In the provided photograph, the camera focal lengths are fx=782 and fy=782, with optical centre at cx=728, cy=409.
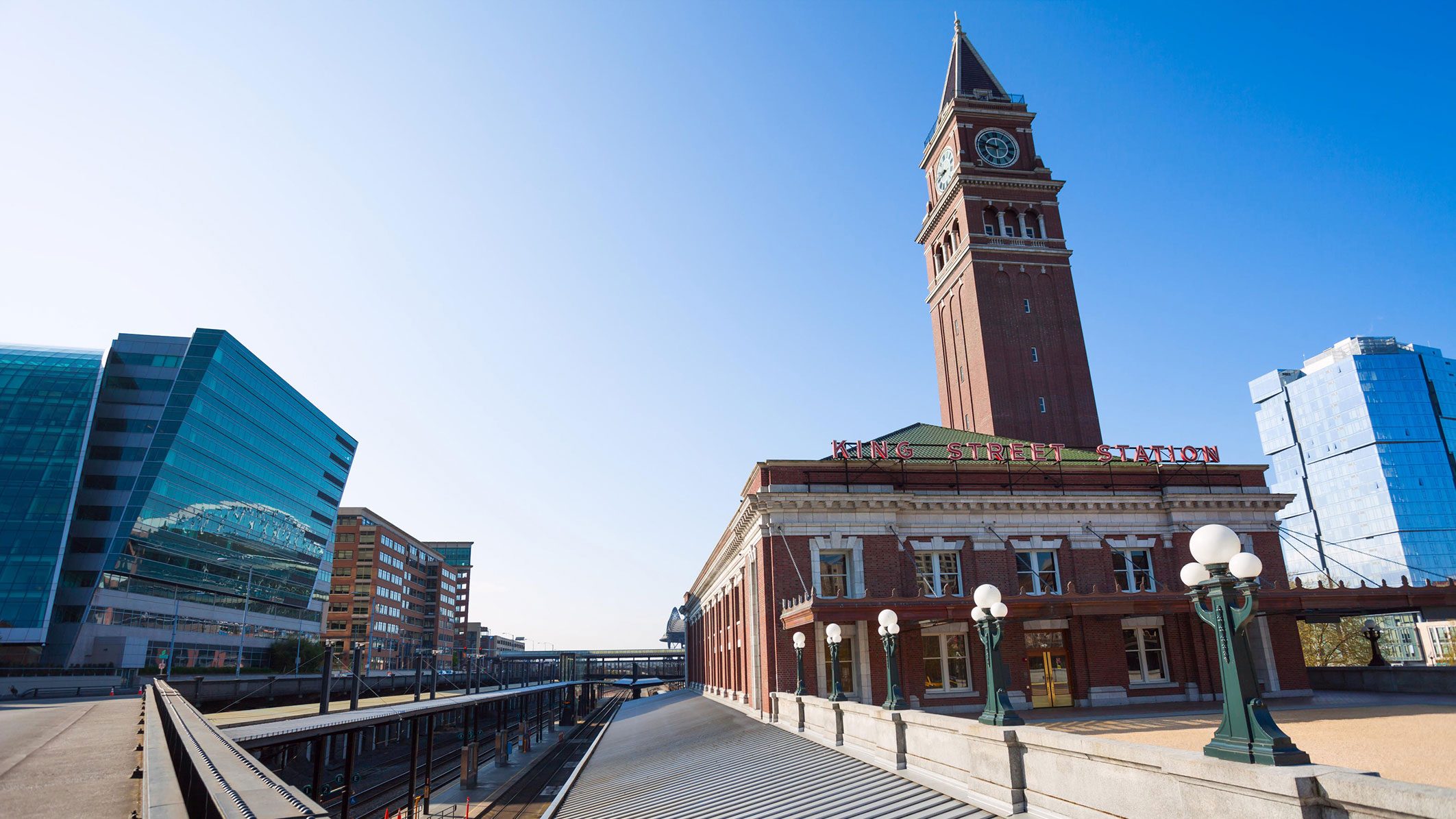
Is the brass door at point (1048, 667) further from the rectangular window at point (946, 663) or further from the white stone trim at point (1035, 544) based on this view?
the white stone trim at point (1035, 544)

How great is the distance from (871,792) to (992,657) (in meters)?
3.55

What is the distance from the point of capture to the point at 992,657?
1504cm

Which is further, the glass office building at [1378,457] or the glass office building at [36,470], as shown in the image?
the glass office building at [1378,457]

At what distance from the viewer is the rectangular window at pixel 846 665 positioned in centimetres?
3494

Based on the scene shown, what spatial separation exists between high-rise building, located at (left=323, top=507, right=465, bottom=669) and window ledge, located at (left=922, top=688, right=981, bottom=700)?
393 feet

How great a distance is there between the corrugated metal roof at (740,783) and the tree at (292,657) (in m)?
85.0

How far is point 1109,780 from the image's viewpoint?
9969 mm

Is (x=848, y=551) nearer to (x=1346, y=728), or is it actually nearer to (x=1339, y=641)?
(x=1346, y=728)

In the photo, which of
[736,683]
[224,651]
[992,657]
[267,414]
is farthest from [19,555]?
[992,657]

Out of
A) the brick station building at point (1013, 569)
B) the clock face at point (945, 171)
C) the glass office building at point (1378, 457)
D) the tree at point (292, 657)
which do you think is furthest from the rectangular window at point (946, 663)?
the glass office building at point (1378, 457)

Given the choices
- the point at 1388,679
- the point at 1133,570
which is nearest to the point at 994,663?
the point at 1133,570

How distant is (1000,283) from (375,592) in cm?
13551

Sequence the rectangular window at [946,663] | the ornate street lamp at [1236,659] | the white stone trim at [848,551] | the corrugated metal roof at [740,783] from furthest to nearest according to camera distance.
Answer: the white stone trim at [848,551] → the rectangular window at [946,663] → the corrugated metal roof at [740,783] → the ornate street lamp at [1236,659]

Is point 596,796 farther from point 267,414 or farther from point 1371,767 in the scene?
point 267,414
